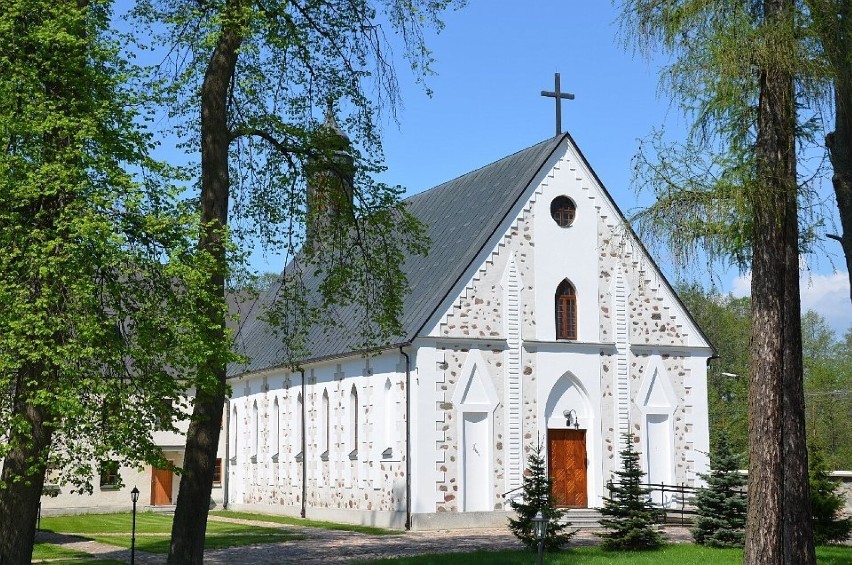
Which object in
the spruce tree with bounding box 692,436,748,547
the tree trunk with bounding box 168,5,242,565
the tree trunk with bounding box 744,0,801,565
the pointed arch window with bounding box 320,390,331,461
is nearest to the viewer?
the tree trunk with bounding box 744,0,801,565

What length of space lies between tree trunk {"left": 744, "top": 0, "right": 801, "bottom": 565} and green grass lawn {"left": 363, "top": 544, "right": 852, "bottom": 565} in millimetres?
5997

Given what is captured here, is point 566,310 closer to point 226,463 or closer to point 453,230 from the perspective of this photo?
point 453,230

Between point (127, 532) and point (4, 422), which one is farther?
point (127, 532)

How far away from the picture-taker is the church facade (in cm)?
2908

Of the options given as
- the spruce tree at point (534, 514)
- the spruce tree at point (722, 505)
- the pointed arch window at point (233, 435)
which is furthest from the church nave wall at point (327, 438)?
the spruce tree at point (722, 505)

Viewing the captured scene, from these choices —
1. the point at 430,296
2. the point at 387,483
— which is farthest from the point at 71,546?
the point at 430,296

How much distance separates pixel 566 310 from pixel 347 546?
994cm

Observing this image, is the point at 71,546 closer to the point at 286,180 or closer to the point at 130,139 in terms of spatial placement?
the point at 286,180

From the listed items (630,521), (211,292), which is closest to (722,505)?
(630,521)

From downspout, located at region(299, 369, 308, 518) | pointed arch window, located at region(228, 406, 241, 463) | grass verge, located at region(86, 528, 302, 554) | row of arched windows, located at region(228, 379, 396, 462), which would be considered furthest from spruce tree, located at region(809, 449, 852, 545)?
pointed arch window, located at region(228, 406, 241, 463)

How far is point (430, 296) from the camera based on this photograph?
1183 inches

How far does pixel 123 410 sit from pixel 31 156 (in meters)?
3.56

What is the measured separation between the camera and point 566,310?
102ft

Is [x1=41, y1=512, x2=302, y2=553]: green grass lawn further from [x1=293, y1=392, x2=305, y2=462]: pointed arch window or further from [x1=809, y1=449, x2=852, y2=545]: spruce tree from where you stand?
[x1=809, y1=449, x2=852, y2=545]: spruce tree
